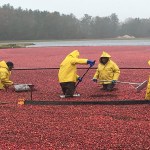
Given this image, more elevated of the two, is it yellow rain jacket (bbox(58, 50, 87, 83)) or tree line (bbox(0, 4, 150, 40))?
yellow rain jacket (bbox(58, 50, 87, 83))

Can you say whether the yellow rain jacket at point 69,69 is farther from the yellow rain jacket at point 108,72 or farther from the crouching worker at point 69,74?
the yellow rain jacket at point 108,72

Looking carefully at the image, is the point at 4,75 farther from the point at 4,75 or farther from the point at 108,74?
the point at 108,74

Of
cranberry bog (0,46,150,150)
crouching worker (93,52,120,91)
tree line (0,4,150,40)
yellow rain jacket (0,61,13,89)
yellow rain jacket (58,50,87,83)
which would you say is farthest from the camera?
tree line (0,4,150,40)

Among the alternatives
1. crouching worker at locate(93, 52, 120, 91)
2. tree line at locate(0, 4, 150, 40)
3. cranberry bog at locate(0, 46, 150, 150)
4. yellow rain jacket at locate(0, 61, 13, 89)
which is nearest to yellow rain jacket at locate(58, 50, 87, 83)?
cranberry bog at locate(0, 46, 150, 150)

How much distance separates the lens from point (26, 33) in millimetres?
110062

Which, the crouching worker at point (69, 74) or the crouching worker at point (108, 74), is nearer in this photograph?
the crouching worker at point (69, 74)

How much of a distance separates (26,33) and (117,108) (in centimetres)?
10198

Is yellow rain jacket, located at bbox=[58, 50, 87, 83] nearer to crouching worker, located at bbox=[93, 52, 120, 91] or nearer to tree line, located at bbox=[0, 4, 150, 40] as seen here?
crouching worker, located at bbox=[93, 52, 120, 91]

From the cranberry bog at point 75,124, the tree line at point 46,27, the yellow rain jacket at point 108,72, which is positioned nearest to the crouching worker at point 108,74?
the yellow rain jacket at point 108,72

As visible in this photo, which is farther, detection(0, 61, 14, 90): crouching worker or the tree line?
the tree line

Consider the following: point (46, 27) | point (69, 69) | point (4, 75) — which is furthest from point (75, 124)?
point (46, 27)

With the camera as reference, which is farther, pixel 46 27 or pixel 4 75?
pixel 46 27

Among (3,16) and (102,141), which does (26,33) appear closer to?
(3,16)

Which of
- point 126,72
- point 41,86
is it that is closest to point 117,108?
point 41,86
